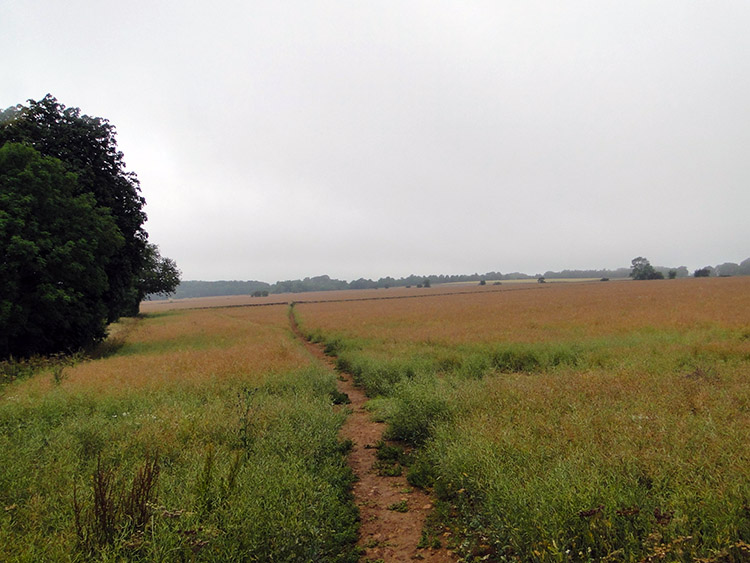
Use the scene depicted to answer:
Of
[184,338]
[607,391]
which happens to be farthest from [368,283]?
[607,391]

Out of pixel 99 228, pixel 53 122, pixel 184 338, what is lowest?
pixel 184 338

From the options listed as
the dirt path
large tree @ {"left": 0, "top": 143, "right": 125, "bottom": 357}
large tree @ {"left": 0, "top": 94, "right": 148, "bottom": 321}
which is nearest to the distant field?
large tree @ {"left": 0, "top": 94, "right": 148, "bottom": 321}

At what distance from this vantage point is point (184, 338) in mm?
25281

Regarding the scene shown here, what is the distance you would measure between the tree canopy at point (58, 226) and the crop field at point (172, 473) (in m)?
9.00

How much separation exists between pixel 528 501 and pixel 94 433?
6510 millimetres

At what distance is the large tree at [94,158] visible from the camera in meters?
19.2

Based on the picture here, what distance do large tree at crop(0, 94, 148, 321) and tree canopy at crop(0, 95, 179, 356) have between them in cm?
5

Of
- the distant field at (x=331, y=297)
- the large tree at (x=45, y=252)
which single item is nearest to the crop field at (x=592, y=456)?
the large tree at (x=45, y=252)

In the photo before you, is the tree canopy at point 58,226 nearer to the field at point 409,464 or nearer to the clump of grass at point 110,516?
the field at point 409,464

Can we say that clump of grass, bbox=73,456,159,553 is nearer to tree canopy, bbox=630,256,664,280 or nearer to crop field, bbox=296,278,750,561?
crop field, bbox=296,278,750,561

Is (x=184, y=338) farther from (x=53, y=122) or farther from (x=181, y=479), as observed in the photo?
(x=181, y=479)

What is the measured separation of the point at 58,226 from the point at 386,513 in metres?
19.8

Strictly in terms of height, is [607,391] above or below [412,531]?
above

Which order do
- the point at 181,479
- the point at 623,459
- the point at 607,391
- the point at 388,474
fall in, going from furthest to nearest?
the point at 607,391 < the point at 388,474 < the point at 181,479 < the point at 623,459
